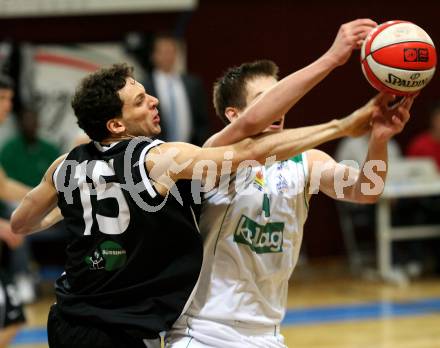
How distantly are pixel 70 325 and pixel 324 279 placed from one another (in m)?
6.54

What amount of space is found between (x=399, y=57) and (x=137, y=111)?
118 centimetres

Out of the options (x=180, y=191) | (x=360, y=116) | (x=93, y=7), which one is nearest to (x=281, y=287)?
(x=180, y=191)

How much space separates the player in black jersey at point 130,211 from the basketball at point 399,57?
0.22 m

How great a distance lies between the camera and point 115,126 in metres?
3.73

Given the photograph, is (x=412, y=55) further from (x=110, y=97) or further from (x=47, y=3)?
(x=47, y=3)

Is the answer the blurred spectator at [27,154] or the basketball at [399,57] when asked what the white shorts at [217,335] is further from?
the blurred spectator at [27,154]

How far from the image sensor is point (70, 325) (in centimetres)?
368

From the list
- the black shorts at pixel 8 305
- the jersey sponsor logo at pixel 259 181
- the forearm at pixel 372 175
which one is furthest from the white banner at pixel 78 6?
the forearm at pixel 372 175

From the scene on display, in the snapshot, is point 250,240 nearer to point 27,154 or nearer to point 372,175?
point 372,175

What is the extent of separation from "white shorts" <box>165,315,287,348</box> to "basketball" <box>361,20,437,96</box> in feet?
4.06

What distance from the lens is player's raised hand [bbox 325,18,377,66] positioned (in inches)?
135

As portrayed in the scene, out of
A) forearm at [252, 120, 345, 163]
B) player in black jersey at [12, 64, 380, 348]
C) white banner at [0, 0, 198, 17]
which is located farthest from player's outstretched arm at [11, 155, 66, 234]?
white banner at [0, 0, 198, 17]

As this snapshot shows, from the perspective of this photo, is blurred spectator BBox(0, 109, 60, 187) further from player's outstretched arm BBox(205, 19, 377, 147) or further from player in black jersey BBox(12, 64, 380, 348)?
player's outstretched arm BBox(205, 19, 377, 147)

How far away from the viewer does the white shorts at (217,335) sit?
369cm
